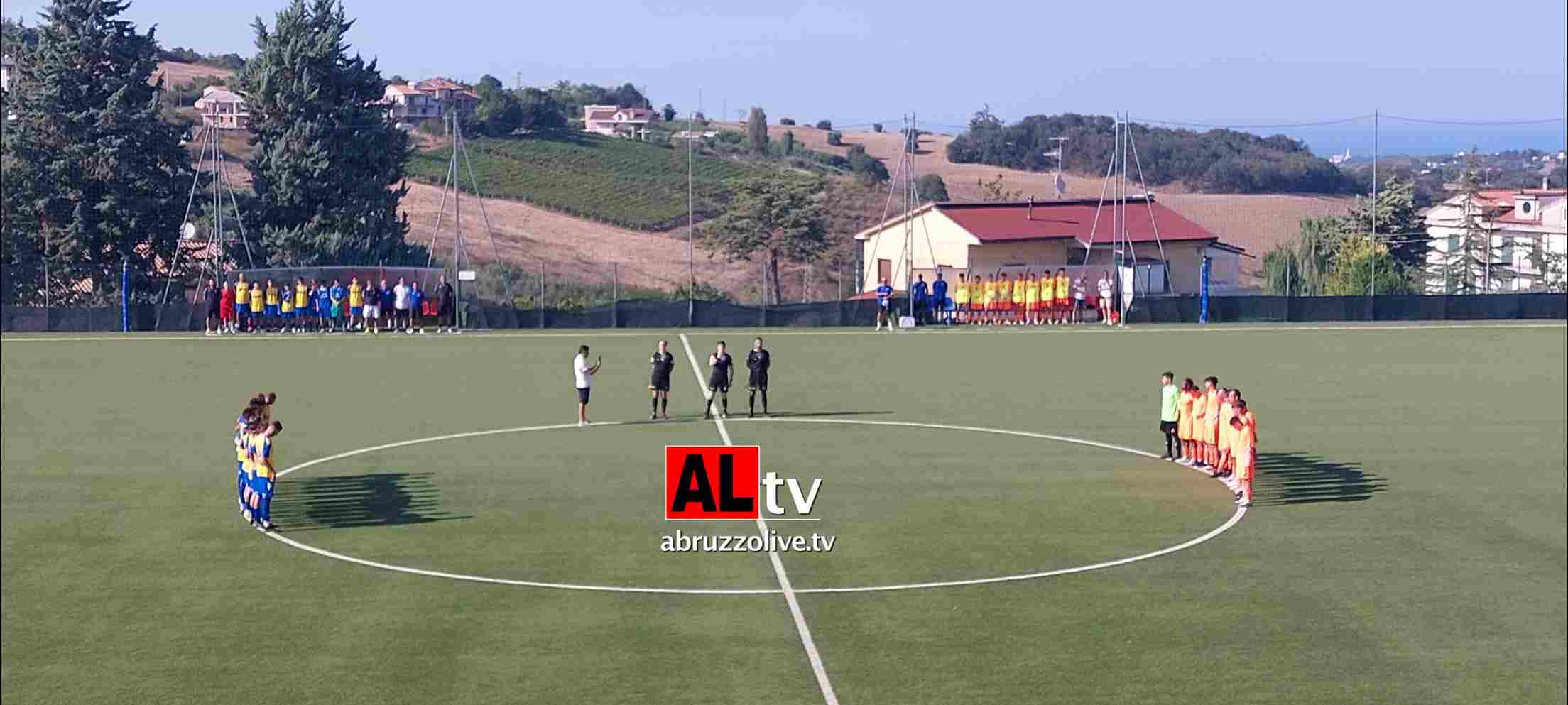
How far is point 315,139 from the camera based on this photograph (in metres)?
69.2

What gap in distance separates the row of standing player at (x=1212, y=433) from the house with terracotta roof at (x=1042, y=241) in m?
37.5

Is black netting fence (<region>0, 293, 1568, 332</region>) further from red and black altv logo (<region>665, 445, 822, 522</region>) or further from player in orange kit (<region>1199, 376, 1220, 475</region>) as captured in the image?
player in orange kit (<region>1199, 376, 1220, 475</region>)

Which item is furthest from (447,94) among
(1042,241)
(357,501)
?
(357,501)

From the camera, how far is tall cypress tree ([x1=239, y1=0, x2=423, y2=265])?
6862 cm

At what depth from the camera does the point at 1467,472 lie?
30156mm

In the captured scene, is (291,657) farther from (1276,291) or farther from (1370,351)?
(1276,291)

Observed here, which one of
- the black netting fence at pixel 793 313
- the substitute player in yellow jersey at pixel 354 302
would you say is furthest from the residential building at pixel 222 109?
the substitute player in yellow jersey at pixel 354 302

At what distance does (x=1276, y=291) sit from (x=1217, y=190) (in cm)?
4728

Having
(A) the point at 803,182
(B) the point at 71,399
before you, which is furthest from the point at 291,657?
(A) the point at 803,182

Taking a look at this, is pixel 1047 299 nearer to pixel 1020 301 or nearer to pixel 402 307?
pixel 1020 301

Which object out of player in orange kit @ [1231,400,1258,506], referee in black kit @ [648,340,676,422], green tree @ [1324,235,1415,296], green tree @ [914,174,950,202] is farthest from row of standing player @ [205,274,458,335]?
green tree @ [914,174,950,202]

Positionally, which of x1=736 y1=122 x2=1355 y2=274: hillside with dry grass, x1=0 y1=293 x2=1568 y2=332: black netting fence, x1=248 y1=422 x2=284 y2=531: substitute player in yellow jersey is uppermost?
x1=736 y1=122 x2=1355 y2=274: hillside with dry grass

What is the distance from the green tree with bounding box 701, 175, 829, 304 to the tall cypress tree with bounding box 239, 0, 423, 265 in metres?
19.0

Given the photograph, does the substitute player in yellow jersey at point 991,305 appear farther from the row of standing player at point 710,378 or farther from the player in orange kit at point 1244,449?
the player in orange kit at point 1244,449
